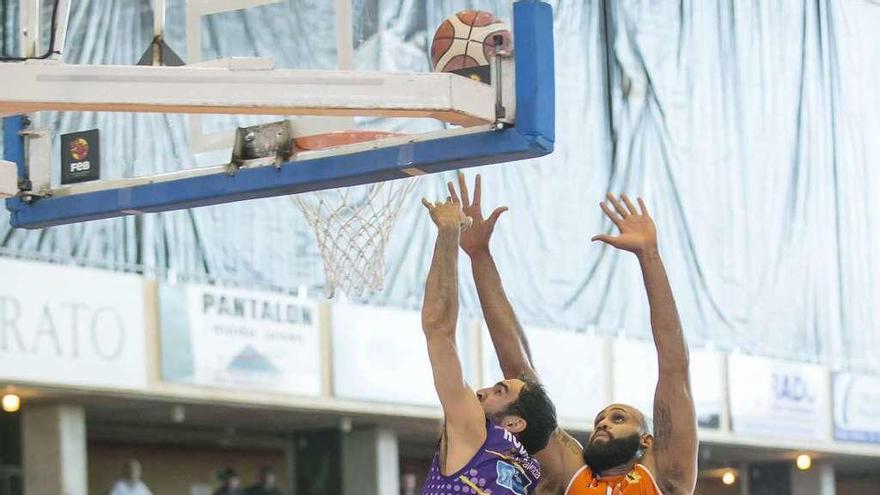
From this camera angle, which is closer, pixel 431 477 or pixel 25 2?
pixel 431 477

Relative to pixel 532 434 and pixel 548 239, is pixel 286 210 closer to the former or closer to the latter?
pixel 548 239

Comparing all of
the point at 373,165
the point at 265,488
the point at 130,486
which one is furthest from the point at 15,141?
the point at 265,488

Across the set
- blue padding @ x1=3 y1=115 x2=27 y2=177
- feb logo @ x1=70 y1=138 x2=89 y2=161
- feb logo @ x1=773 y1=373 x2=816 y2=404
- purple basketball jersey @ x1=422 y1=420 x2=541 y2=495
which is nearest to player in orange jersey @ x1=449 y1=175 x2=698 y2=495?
purple basketball jersey @ x1=422 y1=420 x2=541 y2=495

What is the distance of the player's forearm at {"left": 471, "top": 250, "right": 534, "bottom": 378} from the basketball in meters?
0.80

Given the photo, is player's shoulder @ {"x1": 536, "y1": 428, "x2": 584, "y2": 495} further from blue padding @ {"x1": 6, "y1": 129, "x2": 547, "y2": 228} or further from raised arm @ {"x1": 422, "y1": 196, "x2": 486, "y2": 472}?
blue padding @ {"x1": 6, "y1": 129, "x2": 547, "y2": 228}

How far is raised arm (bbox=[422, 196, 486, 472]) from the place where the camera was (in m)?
5.01

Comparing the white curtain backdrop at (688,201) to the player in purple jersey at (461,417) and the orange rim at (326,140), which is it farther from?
the player in purple jersey at (461,417)

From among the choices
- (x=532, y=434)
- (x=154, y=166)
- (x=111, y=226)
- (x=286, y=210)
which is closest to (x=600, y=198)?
(x=286, y=210)

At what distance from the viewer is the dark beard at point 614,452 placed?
546 centimetres

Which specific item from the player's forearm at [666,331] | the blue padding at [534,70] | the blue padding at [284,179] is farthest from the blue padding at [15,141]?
the player's forearm at [666,331]

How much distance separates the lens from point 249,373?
16.3 metres

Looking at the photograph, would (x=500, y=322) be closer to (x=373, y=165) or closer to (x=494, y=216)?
(x=494, y=216)

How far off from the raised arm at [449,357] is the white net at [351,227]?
1795 mm

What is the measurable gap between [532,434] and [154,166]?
425 cm
